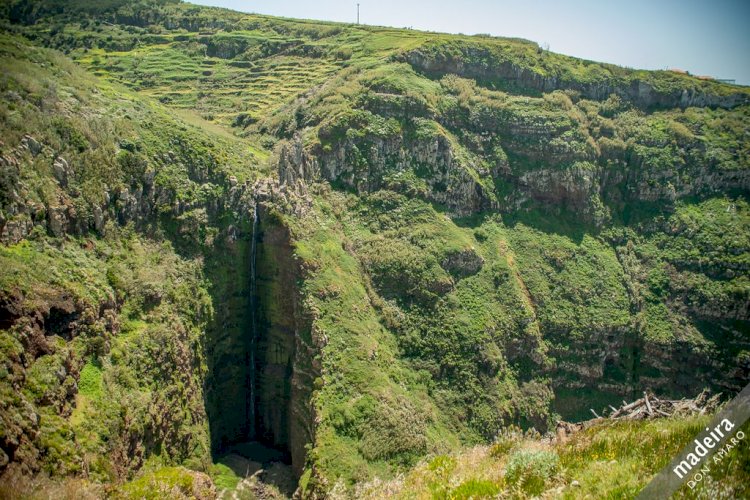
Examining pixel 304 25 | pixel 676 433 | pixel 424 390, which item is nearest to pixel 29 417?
pixel 676 433

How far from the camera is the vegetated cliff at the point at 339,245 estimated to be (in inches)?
1293

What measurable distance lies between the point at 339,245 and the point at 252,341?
538 inches

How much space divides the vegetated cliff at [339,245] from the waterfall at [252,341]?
0.67ft

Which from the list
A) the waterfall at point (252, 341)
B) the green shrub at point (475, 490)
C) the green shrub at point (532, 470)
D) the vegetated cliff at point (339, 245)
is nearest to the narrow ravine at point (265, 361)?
the waterfall at point (252, 341)

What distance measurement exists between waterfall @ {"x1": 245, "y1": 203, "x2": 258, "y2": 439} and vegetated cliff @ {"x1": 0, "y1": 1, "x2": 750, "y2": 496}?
0.67ft

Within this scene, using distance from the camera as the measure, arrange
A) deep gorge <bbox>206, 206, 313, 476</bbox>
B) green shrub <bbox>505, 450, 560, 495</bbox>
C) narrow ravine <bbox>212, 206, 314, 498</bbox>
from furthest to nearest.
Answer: deep gorge <bbox>206, 206, 313, 476</bbox>, narrow ravine <bbox>212, 206, 314, 498</bbox>, green shrub <bbox>505, 450, 560, 495</bbox>

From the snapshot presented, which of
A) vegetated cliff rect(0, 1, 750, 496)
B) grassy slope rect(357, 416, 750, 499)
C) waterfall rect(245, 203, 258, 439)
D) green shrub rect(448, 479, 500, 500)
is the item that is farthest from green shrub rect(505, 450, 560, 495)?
waterfall rect(245, 203, 258, 439)

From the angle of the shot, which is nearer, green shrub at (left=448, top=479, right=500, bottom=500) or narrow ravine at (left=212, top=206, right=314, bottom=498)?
green shrub at (left=448, top=479, right=500, bottom=500)

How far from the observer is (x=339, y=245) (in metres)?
55.1

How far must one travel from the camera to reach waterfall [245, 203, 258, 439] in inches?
2010

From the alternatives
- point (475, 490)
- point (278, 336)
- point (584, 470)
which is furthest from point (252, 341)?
point (584, 470)
